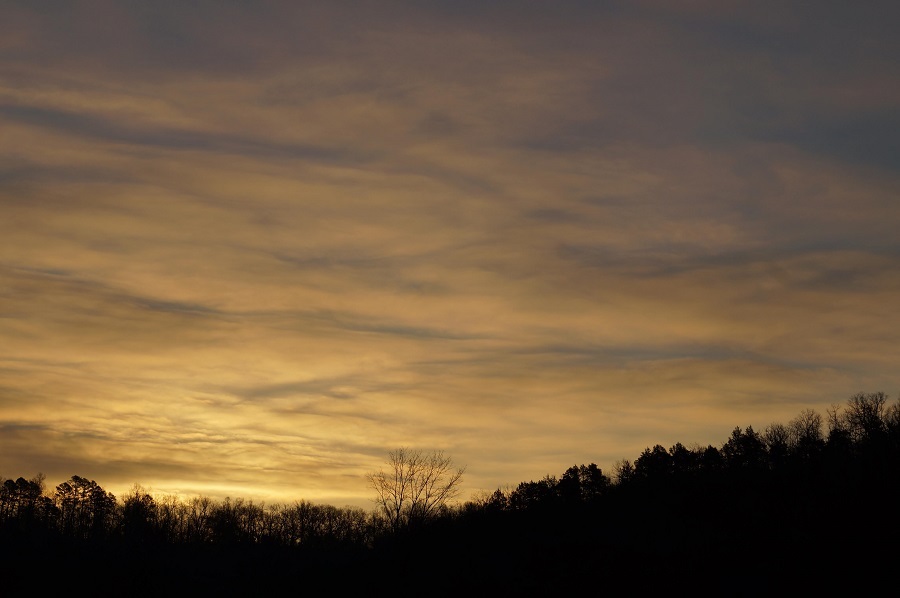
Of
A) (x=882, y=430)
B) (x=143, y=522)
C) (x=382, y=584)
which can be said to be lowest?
(x=382, y=584)

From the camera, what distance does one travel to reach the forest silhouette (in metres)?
75.6

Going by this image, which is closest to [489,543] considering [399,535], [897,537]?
[399,535]

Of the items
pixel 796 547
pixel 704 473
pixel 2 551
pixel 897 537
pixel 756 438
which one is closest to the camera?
pixel 897 537

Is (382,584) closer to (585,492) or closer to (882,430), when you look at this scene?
(585,492)

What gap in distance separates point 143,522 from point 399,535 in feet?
254

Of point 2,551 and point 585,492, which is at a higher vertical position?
point 585,492

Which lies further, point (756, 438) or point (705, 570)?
point (756, 438)

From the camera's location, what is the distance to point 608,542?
298 ft

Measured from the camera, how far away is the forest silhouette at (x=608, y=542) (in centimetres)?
7556

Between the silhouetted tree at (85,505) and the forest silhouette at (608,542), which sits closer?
the forest silhouette at (608,542)

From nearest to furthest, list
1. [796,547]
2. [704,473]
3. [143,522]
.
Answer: [796,547]
[704,473]
[143,522]

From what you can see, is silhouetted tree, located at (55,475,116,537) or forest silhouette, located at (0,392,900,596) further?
silhouetted tree, located at (55,475,116,537)

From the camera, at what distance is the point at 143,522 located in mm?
149500

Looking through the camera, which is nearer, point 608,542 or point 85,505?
point 608,542
